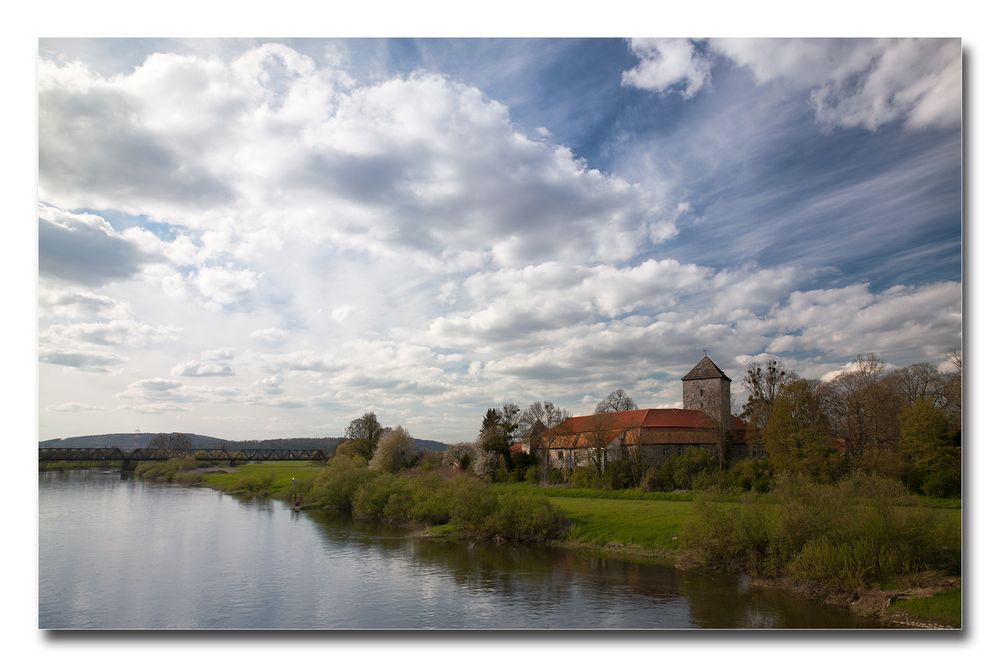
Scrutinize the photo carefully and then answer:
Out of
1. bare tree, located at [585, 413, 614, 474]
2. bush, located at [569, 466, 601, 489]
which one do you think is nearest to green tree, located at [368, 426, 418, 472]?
bush, located at [569, 466, 601, 489]

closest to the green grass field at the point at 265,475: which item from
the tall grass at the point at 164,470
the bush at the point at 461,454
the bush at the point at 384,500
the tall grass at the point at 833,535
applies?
the tall grass at the point at 164,470

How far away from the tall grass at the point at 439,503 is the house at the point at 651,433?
7884 millimetres

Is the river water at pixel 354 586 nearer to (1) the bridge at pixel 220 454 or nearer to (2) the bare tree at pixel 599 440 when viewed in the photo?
(1) the bridge at pixel 220 454

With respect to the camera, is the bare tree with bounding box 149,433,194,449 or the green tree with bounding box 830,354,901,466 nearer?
the green tree with bounding box 830,354,901,466

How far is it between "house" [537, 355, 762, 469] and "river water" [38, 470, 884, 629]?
37.2 ft

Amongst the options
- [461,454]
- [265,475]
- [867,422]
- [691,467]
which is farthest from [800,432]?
[265,475]

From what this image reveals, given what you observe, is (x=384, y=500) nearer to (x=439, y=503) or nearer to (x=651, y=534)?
(x=439, y=503)

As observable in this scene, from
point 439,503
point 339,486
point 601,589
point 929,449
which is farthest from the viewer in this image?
point 339,486

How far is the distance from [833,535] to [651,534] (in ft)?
16.8

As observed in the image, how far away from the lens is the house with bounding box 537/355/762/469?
25281mm

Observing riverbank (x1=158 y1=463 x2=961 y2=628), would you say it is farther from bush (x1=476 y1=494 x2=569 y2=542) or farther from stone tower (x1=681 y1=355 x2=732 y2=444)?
stone tower (x1=681 y1=355 x2=732 y2=444)

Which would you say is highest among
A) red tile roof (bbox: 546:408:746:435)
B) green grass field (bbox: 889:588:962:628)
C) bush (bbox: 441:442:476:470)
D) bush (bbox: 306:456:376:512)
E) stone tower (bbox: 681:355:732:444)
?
stone tower (bbox: 681:355:732:444)

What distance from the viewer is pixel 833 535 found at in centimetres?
1008

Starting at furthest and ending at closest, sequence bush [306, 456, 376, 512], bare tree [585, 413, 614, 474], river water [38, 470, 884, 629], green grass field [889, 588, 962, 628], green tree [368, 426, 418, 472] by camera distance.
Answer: bare tree [585, 413, 614, 474] < green tree [368, 426, 418, 472] < bush [306, 456, 376, 512] < river water [38, 470, 884, 629] < green grass field [889, 588, 962, 628]
